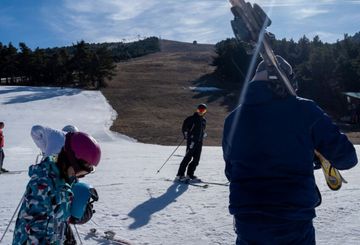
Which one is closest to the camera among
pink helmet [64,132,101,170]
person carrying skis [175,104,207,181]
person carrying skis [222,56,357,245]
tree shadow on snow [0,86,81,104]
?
person carrying skis [222,56,357,245]

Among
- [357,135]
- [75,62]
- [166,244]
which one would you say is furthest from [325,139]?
[75,62]

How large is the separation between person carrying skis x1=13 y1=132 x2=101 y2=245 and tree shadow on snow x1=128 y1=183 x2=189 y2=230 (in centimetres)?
396

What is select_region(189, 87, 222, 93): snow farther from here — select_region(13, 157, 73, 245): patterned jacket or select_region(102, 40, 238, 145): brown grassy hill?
select_region(13, 157, 73, 245): patterned jacket

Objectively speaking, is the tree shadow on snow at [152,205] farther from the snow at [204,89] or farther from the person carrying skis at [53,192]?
the snow at [204,89]

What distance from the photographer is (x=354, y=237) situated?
6.14 meters

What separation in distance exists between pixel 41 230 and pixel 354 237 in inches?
186

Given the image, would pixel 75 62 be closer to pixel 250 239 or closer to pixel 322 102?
pixel 322 102

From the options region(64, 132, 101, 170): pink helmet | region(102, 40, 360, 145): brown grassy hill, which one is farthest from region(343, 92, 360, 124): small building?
region(64, 132, 101, 170): pink helmet

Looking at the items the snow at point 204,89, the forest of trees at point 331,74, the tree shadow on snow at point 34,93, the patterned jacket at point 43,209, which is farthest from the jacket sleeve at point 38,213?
the snow at point 204,89

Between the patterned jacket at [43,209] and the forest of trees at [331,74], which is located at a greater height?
the forest of trees at [331,74]

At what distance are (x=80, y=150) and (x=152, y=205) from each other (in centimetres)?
538

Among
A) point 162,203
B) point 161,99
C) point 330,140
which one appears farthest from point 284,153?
point 161,99

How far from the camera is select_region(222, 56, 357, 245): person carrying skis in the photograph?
8.49 feet

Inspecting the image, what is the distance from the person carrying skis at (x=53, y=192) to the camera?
2.81 m
